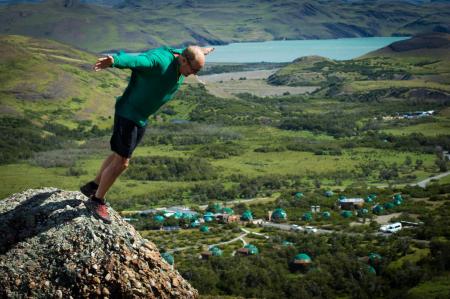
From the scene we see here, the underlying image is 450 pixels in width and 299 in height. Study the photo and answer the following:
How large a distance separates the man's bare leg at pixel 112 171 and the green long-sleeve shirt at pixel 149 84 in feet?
2.15

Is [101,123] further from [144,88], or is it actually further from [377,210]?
[144,88]

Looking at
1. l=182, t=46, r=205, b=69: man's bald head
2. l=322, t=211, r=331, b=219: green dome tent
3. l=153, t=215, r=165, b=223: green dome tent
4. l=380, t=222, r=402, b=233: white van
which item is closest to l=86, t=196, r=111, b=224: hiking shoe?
l=182, t=46, r=205, b=69: man's bald head

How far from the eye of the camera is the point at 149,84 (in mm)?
9586

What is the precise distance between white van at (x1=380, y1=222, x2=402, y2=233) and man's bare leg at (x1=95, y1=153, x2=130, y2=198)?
43940 millimetres

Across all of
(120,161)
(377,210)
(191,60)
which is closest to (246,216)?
(377,210)

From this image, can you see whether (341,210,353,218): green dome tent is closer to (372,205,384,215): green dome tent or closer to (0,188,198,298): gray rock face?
(372,205,384,215): green dome tent

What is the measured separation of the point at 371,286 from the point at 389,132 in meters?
79.6

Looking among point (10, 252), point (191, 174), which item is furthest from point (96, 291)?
point (191, 174)

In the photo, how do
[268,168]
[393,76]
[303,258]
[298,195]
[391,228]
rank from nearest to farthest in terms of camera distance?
[303,258]
[391,228]
[298,195]
[268,168]
[393,76]

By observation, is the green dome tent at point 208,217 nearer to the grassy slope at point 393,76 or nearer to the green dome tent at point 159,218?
the green dome tent at point 159,218

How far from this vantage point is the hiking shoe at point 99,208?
410 inches

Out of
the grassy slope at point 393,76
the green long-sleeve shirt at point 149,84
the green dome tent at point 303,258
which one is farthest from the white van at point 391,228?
the grassy slope at point 393,76

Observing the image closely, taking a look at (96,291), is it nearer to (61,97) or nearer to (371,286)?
(371,286)

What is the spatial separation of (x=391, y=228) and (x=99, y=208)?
44.8m
